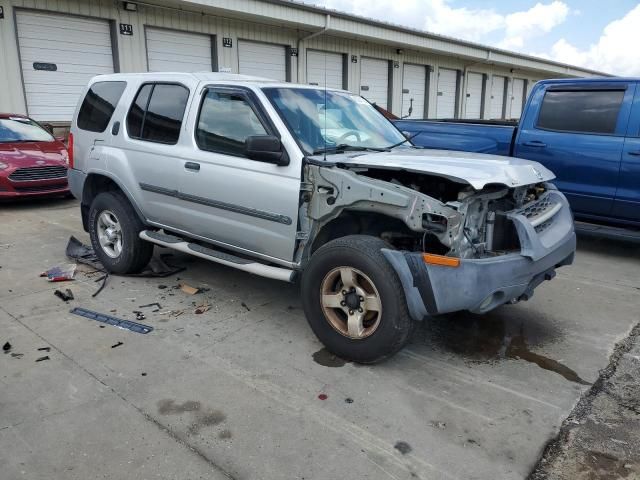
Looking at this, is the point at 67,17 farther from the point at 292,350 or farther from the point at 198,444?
the point at 198,444

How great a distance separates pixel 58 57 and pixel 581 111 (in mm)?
10645

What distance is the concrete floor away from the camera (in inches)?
103

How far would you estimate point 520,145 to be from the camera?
6.61 m

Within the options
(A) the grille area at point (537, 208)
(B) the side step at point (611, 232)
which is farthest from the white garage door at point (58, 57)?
(A) the grille area at point (537, 208)

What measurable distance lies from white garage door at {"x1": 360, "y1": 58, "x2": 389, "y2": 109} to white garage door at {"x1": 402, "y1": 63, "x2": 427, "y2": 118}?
1.07 meters

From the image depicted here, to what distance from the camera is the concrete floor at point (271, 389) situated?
262 cm

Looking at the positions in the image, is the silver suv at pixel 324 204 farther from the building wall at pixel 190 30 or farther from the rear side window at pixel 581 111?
the building wall at pixel 190 30

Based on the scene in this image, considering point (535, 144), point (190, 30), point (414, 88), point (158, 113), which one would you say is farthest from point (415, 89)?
point (158, 113)

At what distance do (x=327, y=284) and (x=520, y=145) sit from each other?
13.6 ft

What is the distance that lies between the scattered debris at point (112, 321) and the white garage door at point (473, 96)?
23.0m

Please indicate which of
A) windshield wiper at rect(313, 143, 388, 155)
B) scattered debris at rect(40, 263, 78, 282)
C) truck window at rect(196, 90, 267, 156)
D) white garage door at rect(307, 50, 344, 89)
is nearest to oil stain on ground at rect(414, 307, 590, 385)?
windshield wiper at rect(313, 143, 388, 155)

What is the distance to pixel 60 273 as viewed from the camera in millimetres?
5328

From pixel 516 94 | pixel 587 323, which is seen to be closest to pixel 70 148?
pixel 587 323

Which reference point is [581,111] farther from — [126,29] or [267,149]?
[126,29]
